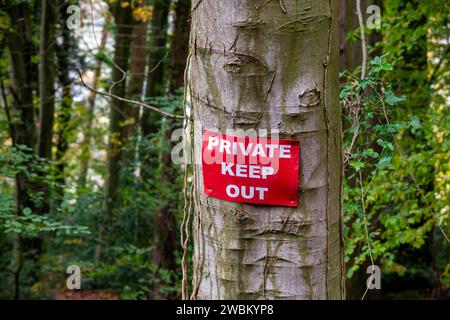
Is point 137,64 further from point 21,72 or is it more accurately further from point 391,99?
point 391,99

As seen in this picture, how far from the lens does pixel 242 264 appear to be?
1749 millimetres

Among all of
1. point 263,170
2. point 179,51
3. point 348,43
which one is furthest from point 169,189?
point 263,170

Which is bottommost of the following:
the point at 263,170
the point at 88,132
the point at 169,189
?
the point at 263,170

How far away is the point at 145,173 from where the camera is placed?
10.1 m

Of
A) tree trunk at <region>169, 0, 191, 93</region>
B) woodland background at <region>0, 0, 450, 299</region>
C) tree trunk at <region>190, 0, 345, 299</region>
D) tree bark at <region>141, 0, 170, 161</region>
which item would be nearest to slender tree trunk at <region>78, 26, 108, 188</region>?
woodland background at <region>0, 0, 450, 299</region>

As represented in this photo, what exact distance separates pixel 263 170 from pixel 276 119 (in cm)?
17

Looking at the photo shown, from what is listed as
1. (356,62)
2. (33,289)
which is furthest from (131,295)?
(356,62)

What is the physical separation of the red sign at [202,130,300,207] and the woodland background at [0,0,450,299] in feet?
10.4

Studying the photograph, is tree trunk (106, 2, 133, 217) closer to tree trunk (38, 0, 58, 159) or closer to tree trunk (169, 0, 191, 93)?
tree trunk (38, 0, 58, 159)

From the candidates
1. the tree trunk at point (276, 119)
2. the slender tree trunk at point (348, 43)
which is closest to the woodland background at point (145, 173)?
the slender tree trunk at point (348, 43)

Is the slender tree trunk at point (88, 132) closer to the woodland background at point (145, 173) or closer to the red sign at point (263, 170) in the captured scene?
the woodland background at point (145, 173)

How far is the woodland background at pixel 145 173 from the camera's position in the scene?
5367 mm

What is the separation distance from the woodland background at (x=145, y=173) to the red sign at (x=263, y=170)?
3.18 m
